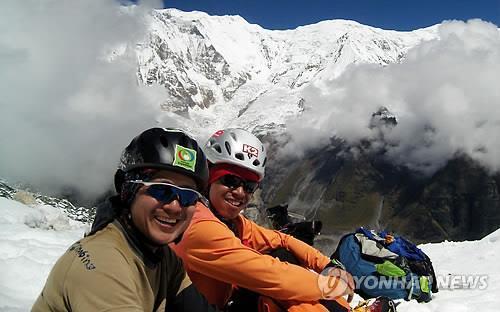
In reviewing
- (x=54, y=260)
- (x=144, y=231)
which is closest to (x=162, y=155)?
(x=144, y=231)

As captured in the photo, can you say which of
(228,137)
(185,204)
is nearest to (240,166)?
(228,137)

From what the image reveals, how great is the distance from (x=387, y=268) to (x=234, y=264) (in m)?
3.89

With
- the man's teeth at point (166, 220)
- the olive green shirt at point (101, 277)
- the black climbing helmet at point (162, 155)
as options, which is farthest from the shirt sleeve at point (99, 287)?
the black climbing helmet at point (162, 155)

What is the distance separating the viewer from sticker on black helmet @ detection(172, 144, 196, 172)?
3.47m

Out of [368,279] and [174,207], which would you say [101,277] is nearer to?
[174,207]

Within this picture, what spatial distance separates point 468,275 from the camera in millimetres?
9062

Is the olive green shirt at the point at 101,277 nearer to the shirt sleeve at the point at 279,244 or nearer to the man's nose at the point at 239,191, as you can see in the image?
the man's nose at the point at 239,191

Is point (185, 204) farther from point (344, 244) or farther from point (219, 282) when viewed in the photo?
point (344, 244)

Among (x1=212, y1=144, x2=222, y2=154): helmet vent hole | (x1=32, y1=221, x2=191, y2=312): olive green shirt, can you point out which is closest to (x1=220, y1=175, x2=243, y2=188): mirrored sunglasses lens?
(x1=212, y1=144, x2=222, y2=154): helmet vent hole

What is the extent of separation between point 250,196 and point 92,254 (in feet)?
9.81

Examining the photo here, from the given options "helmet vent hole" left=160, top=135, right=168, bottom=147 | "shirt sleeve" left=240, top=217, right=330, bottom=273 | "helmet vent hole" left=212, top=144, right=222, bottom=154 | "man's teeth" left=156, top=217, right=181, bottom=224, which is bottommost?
"shirt sleeve" left=240, top=217, right=330, bottom=273

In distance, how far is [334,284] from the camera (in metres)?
5.39

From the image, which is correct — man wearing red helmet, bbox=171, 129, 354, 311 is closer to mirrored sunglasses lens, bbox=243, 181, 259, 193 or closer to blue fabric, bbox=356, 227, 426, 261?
mirrored sunglasses lens, bbox=243, 181, 259, 193

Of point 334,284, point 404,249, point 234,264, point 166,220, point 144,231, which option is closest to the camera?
point 144,231
